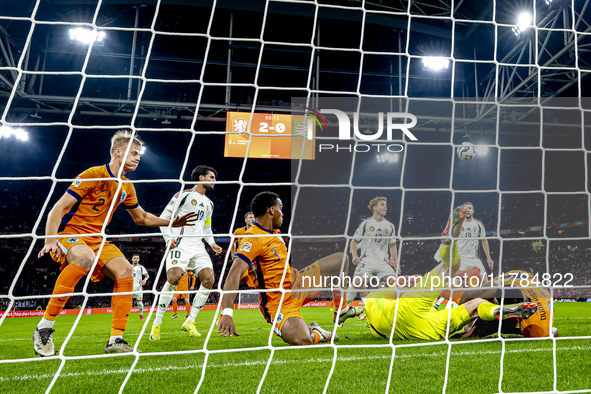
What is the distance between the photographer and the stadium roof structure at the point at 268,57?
30.1 feet

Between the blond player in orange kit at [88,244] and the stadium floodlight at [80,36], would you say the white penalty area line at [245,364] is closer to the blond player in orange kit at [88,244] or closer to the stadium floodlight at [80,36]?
the blond player in orange kit at [88,244]

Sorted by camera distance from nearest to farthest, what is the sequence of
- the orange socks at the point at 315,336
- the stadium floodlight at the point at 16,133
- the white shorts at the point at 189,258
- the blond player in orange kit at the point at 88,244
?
the blond player in orange kit at the point at 88,244
the orange socks at the point at 315,336
the white shorts at the point at 189,258
the stadium floodlight at the point at 16,133

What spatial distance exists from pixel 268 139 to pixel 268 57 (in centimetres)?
369

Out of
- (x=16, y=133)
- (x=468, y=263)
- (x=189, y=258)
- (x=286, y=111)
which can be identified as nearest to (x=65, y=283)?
(x=189, y=258)

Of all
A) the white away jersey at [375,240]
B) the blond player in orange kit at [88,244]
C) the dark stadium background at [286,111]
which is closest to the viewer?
the blond player in orange kit at [88,244]

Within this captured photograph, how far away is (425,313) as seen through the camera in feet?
11.1

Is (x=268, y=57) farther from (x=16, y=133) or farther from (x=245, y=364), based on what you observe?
(x=245, y=364)

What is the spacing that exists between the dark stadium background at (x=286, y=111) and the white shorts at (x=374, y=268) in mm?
4648

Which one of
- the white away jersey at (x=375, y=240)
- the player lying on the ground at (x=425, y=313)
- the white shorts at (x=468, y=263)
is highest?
the white away jersey at (x=375, y=240)

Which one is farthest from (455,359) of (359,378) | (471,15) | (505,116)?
(471,15)

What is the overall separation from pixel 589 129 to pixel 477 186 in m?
3.63

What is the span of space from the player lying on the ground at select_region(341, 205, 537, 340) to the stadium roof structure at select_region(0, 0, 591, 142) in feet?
19.9

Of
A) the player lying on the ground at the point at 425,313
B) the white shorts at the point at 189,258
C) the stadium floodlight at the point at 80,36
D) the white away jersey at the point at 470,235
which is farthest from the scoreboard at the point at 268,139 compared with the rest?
the player lying on the ground at the point at 425,313

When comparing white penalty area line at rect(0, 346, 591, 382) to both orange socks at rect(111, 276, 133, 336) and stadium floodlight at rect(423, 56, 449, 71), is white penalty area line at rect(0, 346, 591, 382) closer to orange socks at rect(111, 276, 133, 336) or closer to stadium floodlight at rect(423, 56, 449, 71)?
orange socks at rect(111, 276, 133, 336)
